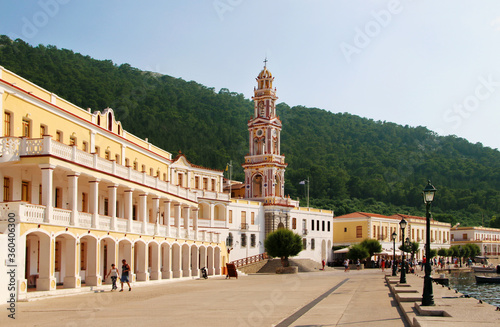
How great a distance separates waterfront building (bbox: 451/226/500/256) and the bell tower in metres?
67.2

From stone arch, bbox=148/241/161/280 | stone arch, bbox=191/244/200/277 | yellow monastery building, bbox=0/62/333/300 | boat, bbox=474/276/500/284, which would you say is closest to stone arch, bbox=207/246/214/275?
yellow monastery building, bbox=0/62/333/300

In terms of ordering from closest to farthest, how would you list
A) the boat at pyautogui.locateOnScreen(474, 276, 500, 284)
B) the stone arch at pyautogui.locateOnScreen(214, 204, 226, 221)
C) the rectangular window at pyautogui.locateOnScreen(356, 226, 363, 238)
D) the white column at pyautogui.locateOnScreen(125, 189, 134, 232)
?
A: the white column at pyautogui.locateOnScreen(125, 189, 134, 232) < the boat at pyautogui.locateOnScreen(474, 276, 500, 284) < the stone arch at pyautogui.locateOnScreen(214, 204, 226, 221) < the rectangular window at pyautogui.locateOnScreen(356, 226, 363, 238)

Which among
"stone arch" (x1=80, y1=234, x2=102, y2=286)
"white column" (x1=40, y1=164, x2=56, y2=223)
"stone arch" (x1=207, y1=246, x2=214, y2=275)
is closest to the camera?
"white column" (x1=40, y1=164, x2=56, y2=223)

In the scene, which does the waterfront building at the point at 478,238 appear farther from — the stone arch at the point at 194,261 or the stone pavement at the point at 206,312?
the stone pavement at the point at 206,312

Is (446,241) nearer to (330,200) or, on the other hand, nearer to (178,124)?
(330,200)

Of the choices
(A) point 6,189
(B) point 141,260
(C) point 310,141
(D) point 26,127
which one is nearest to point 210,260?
(B) point 141,260

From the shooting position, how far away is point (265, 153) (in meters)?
79.8

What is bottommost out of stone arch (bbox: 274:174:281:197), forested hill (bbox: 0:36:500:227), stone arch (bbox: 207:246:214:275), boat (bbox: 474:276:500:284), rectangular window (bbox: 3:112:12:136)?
boat (bbox: 474:276:500:284)

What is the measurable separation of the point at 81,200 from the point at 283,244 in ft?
114

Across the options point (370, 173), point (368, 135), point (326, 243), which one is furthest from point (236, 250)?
point (368, 135)

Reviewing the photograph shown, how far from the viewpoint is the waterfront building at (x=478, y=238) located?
5133 inches

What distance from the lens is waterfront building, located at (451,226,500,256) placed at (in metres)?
130

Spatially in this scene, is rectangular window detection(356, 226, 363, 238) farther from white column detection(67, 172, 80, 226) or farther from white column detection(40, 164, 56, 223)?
white column detection(40, 164, 56, 223)

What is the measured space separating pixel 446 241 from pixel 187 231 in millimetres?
89068
